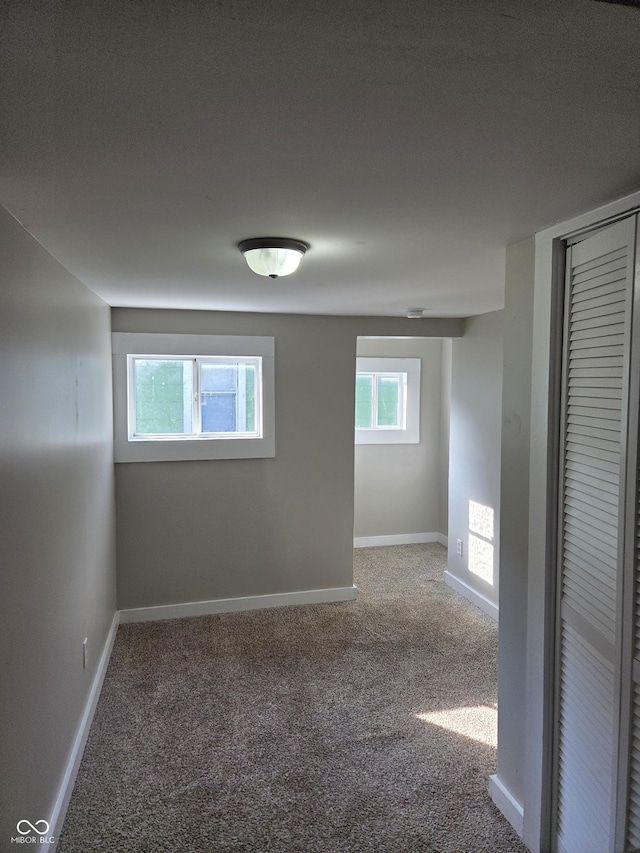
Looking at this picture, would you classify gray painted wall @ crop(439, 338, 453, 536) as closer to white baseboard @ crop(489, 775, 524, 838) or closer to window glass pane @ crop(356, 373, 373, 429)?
window glass pane @ crop(356, 373, 373, 429)

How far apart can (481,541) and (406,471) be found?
1803mm

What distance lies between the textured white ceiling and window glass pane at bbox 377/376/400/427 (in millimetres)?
3999

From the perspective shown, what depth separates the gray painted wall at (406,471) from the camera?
592 cm

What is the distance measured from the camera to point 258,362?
4199 mm

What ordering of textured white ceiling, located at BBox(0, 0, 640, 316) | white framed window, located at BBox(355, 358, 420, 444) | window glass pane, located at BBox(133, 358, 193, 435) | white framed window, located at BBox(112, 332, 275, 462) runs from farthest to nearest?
white framed window, located at BBox(355, 358, 420, 444)
window glass pane, located at BBox(133, 358, 193, 435)
white framed window, located at BBox(112, 332, 275, 462)
textured white ceiling, located at BBox(0, 0, 640, 316)

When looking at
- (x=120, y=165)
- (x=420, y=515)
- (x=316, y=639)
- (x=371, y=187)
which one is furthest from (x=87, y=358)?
(x=420, y=515)

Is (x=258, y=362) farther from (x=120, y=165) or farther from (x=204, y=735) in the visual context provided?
(x=120, y=165)

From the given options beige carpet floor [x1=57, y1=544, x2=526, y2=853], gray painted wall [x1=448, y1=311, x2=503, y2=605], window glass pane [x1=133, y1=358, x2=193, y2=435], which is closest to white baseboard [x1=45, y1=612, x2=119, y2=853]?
beige carpet floor [x1=57, y1=544, x2=526, y2=853]

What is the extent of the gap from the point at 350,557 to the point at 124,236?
3202mm

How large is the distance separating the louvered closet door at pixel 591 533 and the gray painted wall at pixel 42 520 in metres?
1.69

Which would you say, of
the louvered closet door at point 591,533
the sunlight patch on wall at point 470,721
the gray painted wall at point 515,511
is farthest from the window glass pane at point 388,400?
the louvered closet door at point 591,533

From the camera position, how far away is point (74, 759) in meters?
2.36

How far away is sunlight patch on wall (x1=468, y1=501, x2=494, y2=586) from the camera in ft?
13.7

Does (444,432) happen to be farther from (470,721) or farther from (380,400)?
(470,721)
